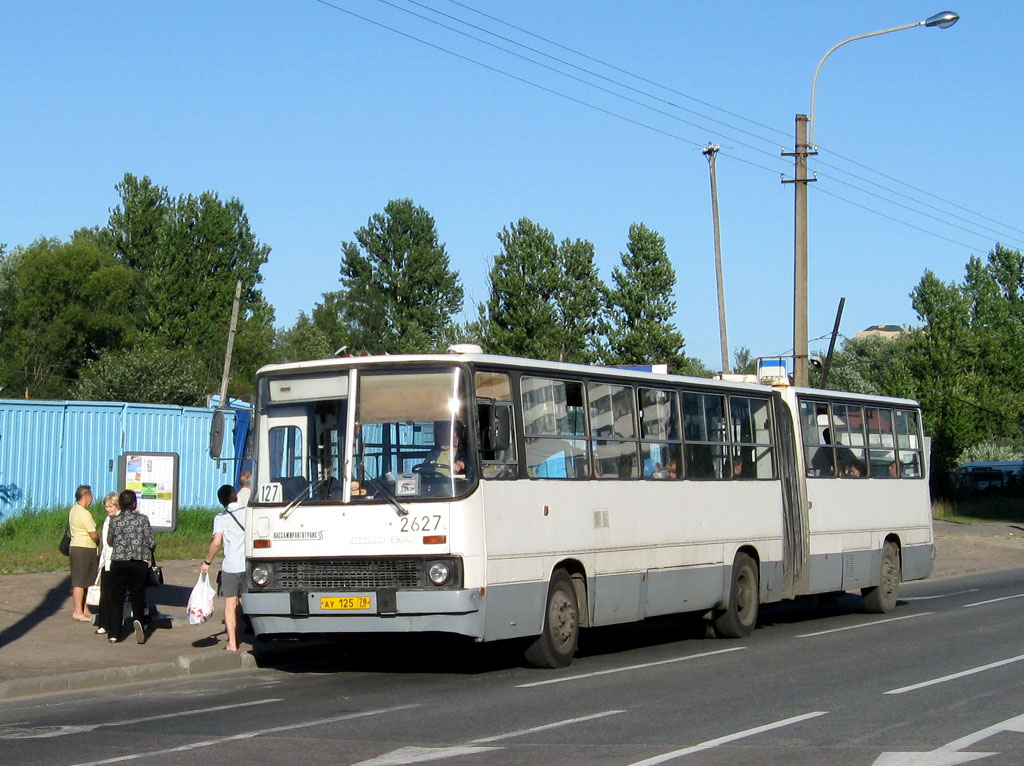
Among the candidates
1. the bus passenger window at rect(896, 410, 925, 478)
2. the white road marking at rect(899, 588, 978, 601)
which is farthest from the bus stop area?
the white road marking at rect(899, 588, 978, 601)

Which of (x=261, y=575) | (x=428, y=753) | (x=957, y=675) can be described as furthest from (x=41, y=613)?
(x=957, y=675)

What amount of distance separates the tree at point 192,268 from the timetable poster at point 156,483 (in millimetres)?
48303

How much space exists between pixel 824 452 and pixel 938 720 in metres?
10.3

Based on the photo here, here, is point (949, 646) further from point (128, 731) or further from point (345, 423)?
point (128, 731)

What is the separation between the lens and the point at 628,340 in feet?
199

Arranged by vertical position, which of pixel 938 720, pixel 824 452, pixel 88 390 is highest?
pixel 88 390

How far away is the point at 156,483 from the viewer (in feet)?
63.5

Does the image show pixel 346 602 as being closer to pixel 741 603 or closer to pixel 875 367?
pixel 741 603

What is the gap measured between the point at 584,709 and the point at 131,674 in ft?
16.3

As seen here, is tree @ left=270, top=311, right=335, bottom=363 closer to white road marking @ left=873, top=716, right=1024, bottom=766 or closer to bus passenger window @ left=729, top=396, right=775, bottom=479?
bus passenger window @ left=729, top=396, right=775, bottom=479

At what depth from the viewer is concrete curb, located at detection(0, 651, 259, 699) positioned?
1214cm

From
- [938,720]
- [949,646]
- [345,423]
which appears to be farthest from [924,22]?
[938,720]

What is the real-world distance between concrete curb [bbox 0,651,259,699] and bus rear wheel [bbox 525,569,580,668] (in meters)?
3.13

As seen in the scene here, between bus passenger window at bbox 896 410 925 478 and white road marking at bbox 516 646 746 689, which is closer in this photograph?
white road marking at bbox 516 646 746 689
